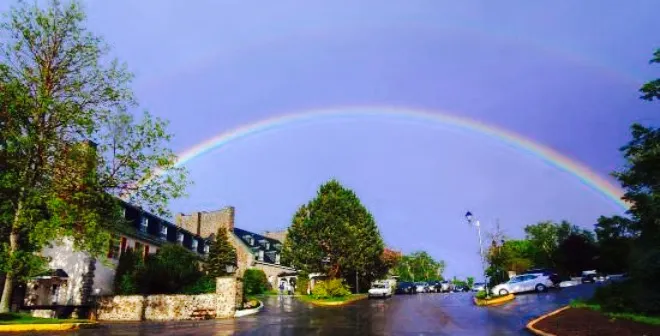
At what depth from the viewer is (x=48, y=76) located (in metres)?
26.7

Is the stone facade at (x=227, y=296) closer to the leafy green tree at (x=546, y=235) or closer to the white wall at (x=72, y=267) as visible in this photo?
the white wall at (x=72, y=267)

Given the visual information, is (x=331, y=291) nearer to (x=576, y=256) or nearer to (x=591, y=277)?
(x=591, y=277)

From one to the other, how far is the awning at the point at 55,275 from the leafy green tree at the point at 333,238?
2614 centimetres

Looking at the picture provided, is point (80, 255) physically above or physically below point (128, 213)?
below

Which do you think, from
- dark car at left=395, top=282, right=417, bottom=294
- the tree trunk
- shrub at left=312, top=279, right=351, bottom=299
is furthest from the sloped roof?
the tree trunk

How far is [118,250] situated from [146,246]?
15.6 ft

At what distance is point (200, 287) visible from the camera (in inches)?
1315

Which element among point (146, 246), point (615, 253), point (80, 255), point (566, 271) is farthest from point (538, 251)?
point (80, 255)

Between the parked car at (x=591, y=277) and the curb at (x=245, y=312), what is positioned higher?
the parked car at (x=591, y=277)

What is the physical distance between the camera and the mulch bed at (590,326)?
48.5 ft

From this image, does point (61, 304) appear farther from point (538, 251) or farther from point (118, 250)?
point (538, 251)

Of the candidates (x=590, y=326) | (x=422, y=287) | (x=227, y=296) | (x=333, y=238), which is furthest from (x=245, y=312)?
(x=422, y=287)

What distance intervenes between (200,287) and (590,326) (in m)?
24.8

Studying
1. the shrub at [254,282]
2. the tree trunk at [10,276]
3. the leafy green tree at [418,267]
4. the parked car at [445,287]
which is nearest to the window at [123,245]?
the tree trunk at [10,276]
